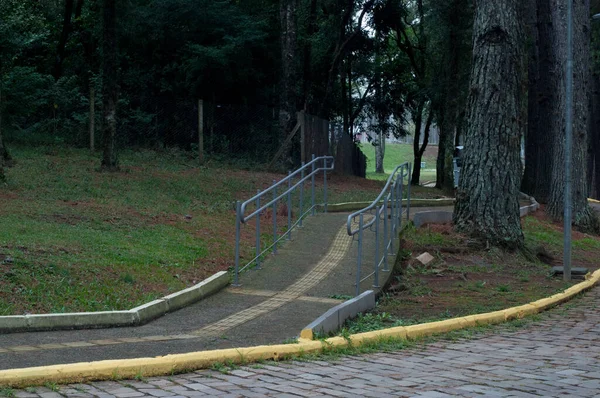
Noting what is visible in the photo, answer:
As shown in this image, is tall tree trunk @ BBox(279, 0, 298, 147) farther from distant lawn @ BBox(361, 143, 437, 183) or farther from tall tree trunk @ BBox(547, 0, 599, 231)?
distant lawn @ BBox(361, 143, 437, 183)

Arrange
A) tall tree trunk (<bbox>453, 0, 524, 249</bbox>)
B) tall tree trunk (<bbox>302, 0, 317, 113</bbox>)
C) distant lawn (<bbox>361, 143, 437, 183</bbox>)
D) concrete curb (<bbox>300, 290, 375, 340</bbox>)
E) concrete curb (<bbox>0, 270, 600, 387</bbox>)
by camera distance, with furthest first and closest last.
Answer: distant lawn (<bbox>361, 143, 437, 183</bbox>)
tall tree trunk (<bbox>302, 0, 317, 113</bbox>)
tall tree trunk (<bbox>453, 0, 524, 249</bbox>)
concrete curb (<bbox>300, 290, 375, 340</bbox>)
concrete curb (<bbox>0, 270, 600, 387</bbox>)

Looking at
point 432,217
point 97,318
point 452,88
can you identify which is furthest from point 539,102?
point 97,318

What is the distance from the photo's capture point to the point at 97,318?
8.42 m

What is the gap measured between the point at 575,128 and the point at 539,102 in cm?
422

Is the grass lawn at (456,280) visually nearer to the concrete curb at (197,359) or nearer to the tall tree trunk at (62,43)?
the concrete curb at (197,359)

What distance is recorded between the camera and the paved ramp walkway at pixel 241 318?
287 inches

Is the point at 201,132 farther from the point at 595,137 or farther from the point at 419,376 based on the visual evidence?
the point at 595,137

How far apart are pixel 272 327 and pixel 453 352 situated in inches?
78.2

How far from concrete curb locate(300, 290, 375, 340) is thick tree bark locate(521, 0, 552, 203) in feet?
53.8

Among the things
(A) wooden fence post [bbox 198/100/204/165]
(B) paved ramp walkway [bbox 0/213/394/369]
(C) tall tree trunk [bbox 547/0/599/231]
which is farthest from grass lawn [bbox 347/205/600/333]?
(A) wooden fence post [bbox 198/100/204/165]

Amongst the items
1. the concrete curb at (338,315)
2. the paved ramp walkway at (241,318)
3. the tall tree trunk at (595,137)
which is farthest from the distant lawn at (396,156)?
the concrete curb at (338,315)

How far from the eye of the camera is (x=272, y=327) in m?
8.64

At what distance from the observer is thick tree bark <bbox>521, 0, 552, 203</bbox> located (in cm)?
2517

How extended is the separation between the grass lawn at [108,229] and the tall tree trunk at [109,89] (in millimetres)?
524
